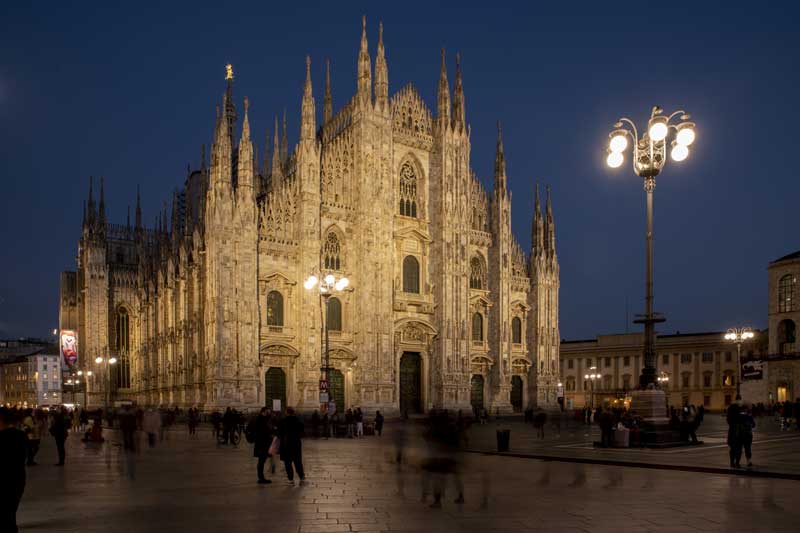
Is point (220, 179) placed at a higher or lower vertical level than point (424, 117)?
lower

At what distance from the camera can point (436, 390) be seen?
5203 cm

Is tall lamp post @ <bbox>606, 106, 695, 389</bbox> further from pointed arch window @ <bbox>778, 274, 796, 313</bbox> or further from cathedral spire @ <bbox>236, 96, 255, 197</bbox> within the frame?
pointed arch window @ <bbox>778, 274, 796, 313</bbox>

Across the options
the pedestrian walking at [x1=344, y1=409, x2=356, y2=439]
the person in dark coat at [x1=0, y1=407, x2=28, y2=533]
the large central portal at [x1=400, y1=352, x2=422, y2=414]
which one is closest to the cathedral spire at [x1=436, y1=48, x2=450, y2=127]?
the large central portal at [x1=400, y1=352, x2=422, y2=414]

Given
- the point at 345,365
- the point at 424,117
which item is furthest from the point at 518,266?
the point at 345,365

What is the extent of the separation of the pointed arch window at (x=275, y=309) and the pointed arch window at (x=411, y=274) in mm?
9559

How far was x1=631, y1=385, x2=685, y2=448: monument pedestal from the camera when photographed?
2375 cm

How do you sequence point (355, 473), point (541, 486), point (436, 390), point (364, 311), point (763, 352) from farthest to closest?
point (763, 352) < point (436, 390) < point (364, 311) < point (355, 473) < point (541, 486)

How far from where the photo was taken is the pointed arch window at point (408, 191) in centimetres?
5281

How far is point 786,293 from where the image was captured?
67438 mm

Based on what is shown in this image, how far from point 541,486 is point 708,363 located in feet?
254

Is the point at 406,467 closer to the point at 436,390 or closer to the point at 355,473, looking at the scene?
the point at 355,473

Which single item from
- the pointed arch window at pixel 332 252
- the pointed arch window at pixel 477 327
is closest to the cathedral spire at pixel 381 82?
the pointed arch window at pixel 332 252

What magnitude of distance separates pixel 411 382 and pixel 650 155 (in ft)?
107

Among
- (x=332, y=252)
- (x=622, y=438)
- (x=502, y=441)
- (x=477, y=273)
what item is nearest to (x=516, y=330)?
(x=477, y=273)
